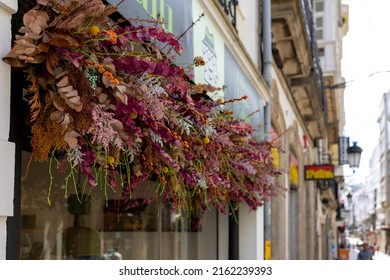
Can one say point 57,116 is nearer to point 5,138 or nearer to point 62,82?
point 62,82

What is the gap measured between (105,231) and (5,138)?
204 inches

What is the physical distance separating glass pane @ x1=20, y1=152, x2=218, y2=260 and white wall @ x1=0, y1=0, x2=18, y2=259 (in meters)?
4.12

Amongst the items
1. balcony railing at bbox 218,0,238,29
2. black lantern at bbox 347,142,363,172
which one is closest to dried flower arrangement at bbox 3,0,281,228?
balcony railing at bbox 218,0,238,29

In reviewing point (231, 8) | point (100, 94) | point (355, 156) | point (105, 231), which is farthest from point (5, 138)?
point (355, 156)

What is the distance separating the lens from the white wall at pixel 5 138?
7.97 ft

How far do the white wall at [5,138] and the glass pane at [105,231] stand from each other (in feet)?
13.5

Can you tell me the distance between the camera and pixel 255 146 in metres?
Answer: 5.24

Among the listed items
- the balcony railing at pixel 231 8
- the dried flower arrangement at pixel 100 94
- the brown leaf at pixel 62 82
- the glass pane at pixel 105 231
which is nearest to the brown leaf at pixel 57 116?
the dried flower arrangement at pixel 100 94

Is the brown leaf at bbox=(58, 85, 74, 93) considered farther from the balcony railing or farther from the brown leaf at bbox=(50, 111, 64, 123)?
the balcony railing

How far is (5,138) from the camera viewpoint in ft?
8.14

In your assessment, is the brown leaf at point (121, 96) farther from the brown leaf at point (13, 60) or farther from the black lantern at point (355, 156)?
the black lantern at point (355, 156)

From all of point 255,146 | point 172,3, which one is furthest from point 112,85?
point 255,146

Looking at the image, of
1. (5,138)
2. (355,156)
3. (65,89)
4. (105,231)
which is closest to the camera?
(65,89)

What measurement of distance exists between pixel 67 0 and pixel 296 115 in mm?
13282
